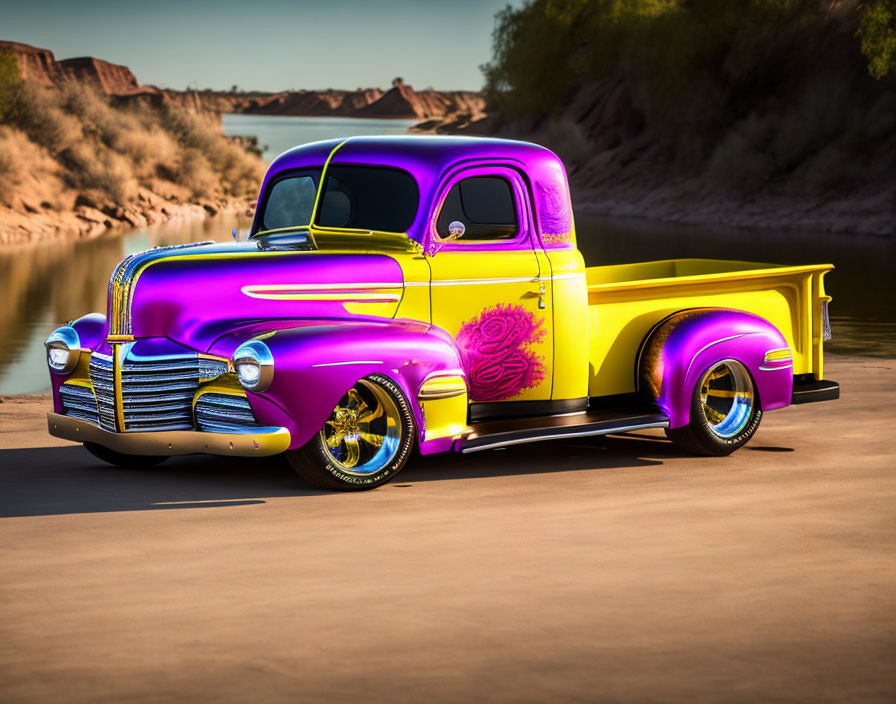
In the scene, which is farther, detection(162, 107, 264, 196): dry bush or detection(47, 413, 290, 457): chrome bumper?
detection(162, 107, 264, 196): dry bush

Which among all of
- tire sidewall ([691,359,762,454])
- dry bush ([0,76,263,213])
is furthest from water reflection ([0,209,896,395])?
tire sidewall ([691,359,762,454])

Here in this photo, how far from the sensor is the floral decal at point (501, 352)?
9.09m

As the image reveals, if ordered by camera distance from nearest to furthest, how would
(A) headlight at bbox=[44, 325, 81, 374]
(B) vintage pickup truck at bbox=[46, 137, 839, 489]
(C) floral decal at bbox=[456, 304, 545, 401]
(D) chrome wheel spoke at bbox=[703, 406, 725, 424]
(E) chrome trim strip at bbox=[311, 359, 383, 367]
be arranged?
(E) chrome trim strip at bbox=[311, 359, 383, 367] → (B) vintage pickup truck at bbox=[46, 137, 839, 489] → (A) headlight at bbox=[44, 325, 81, 374] → (C) floral decal at bbox=[456, 304, 545, 401] → (D) chrome wheel spoke at bbox=[703, 406, 725, 424]

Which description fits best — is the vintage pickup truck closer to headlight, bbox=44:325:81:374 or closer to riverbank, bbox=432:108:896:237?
headlight, bbox=44:325:81:374

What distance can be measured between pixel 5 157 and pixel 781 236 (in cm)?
2328

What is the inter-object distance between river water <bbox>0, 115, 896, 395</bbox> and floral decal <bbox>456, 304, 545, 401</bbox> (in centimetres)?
393

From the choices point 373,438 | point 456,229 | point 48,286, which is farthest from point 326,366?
point 48,286

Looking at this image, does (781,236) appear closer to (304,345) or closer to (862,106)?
(862,106)

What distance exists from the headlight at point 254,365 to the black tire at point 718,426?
320 cm

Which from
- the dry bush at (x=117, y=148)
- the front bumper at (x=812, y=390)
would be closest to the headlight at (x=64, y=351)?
the front bumper at (x=812, y=390)

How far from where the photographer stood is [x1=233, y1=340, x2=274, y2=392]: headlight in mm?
7936

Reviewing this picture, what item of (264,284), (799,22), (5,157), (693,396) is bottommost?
(693,396)

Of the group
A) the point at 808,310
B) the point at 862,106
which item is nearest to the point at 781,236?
the point at 862,106

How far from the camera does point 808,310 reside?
34.6 feet
